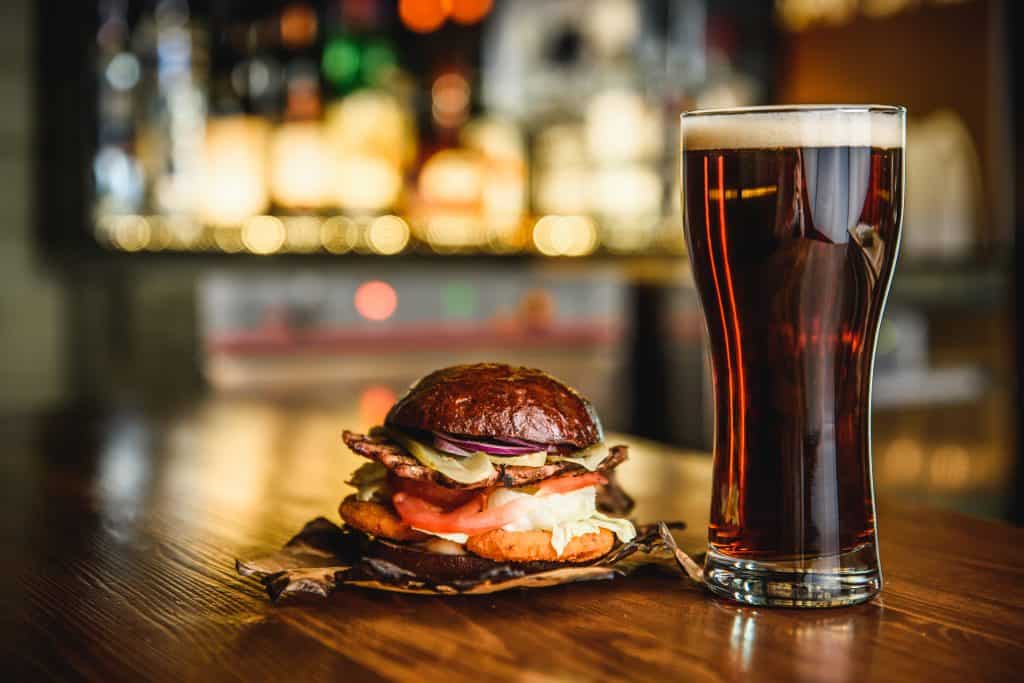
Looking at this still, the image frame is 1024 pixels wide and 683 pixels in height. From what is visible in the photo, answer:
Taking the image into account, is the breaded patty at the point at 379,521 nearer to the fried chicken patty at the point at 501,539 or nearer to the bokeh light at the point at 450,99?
the fried chicken patty at the point at 501,539

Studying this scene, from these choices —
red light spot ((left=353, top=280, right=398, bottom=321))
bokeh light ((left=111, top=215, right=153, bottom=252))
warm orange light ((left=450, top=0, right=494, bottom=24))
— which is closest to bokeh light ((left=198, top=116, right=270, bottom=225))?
bokeh light ((left=111, top=215, right=153, bottom=252))

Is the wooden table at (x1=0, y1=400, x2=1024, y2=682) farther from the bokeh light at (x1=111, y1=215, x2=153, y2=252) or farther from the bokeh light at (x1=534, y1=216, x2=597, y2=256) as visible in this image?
the bokeh light at (x1=534, y1=216, x2=597, y2=256)

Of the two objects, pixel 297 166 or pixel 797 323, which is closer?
pixel 797 323

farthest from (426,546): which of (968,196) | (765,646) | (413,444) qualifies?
(968,196)

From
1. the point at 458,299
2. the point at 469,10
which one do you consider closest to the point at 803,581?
the point at 458,299

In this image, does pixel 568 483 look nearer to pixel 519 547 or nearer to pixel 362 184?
pixel 519 547

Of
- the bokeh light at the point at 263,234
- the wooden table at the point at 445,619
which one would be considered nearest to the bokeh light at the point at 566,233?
the bokeh light at the point at 263,234
